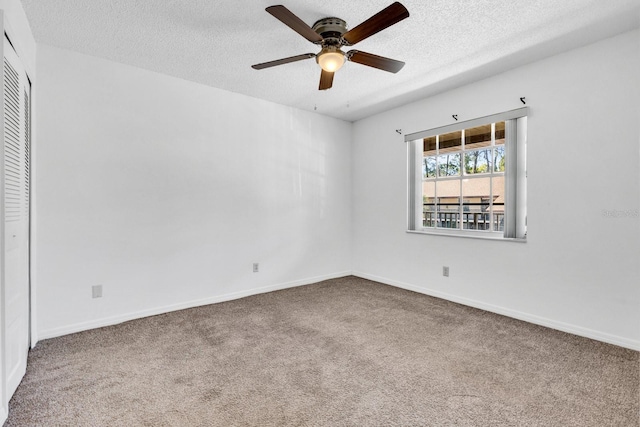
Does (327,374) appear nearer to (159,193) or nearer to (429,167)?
(159,193)

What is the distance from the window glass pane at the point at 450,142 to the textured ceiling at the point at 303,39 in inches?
24.7

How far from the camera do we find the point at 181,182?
135 inches

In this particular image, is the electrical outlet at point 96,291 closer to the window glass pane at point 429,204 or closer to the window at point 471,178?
the window at point 471,178

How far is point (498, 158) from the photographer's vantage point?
3486 millimetres

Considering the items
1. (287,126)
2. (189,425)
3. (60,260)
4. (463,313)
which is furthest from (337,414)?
(287,126)

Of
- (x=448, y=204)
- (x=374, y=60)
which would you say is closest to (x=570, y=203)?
(x=448, y=204)

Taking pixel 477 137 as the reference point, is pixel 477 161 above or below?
below

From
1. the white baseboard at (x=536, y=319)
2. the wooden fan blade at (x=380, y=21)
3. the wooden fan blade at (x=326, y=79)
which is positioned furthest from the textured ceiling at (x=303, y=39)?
the white baseboard at (x=536, y=319)

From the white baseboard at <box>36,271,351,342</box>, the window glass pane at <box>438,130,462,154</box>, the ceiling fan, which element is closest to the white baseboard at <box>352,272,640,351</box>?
the white baseboard at <box>36,271,351,342</box>

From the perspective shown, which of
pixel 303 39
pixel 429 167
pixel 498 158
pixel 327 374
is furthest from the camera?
pixel 429 167

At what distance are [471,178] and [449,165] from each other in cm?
35

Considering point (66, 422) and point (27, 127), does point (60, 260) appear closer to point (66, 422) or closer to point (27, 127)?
point (27, 127)

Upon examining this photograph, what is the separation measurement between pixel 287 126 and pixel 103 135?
7.02ft

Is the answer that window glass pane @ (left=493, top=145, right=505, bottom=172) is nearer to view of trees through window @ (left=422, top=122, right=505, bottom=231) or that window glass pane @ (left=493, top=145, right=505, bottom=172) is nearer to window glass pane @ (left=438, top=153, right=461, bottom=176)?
view of trees through window @ (left=422, top=122, right=505, bottom=231)
